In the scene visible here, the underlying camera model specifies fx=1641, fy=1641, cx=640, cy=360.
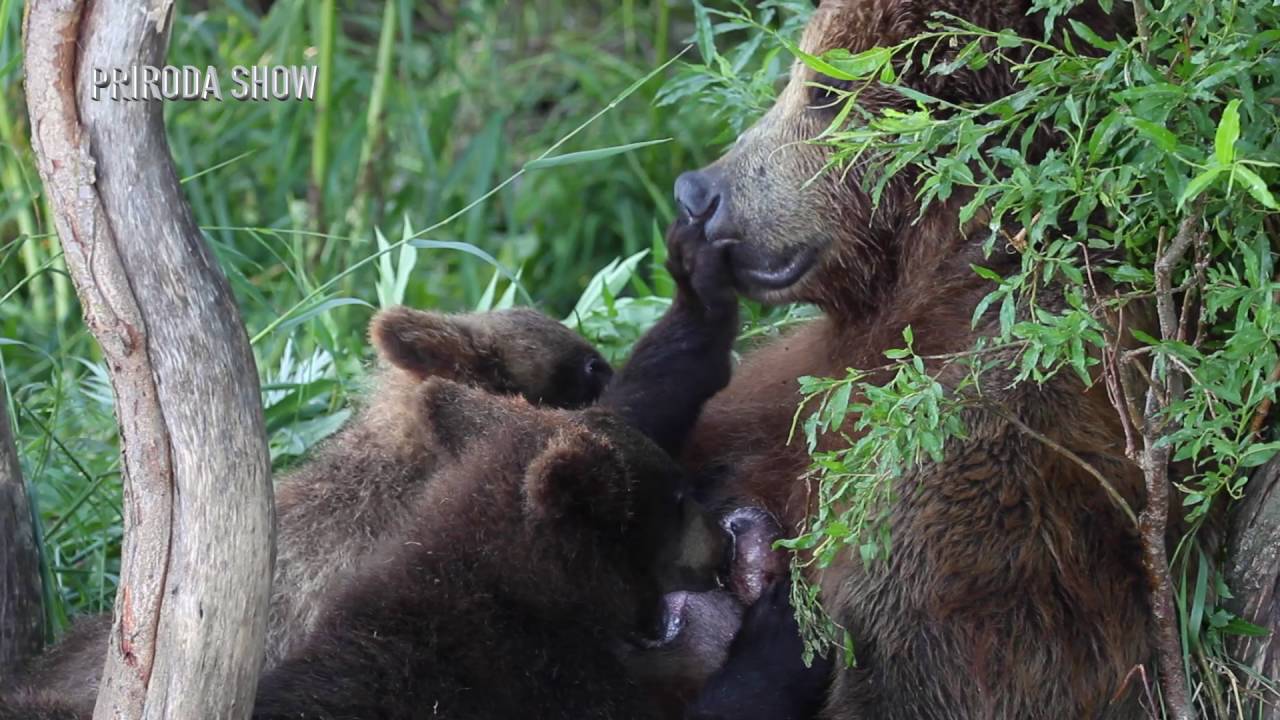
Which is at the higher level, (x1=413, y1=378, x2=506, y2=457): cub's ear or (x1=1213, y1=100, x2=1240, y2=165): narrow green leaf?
(x1=1213, y1=100, x2=1240, y2=165): narrow green leaf

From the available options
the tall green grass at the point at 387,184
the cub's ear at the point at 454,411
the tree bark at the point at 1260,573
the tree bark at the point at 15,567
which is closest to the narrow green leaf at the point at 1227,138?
the tree bark at the point at 1260,573

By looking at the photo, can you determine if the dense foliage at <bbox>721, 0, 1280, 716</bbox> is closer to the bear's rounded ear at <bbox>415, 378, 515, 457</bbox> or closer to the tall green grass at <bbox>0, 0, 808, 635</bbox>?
the bear's rounded ear at <bbox>415, 378, 515, 457</bbox>

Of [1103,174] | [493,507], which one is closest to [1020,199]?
[1103,174]

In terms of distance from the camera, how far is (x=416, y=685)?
3625 mm

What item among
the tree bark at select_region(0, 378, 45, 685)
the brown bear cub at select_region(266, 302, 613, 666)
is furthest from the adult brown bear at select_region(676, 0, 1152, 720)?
the tree bark at select_region(0, 378, 45, 685)

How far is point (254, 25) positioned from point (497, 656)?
568cm

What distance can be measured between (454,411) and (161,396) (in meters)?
1.45

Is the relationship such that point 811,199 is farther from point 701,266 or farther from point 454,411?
point 454,411

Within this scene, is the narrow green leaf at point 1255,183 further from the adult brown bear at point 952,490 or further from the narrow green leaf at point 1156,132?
the adult brown bear at point 952,490

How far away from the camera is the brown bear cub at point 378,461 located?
4.24m

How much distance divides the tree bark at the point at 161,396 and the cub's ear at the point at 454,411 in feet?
4.01

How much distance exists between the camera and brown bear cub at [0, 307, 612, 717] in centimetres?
424

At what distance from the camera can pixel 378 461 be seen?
182 inches

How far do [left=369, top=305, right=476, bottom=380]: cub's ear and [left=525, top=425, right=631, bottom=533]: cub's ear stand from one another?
1063mm
